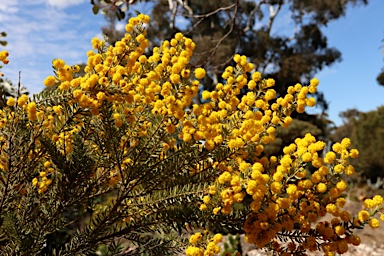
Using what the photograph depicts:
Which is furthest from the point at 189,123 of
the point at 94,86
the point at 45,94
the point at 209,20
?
the point at 209,20

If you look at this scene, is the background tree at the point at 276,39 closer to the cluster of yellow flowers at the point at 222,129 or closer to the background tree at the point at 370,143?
the background tree at the point at 370,143

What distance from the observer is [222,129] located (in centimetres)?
151

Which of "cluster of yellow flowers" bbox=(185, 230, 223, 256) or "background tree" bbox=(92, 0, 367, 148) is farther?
"background tree" bbox=(92, 0, 367, 148)

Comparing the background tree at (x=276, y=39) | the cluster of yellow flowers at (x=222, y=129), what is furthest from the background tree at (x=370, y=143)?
the cluster of yellow flowers at (x=222, y=129)

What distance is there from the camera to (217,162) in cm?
159

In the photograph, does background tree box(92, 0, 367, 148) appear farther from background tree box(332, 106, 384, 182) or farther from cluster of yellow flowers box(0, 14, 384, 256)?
cluster of yellow flowers box(0, 14, 384, 256)

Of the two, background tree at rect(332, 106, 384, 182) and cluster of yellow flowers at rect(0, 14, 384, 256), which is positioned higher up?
background tree at rect(332, 106, 384, 182)

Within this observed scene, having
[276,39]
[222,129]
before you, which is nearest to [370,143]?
[276,39]

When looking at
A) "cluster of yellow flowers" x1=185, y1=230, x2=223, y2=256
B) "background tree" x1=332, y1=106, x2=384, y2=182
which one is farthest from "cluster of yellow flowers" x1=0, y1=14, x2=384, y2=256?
"background tree" x1=332, y1=106, x2=384, y2=182

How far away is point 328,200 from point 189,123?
1.90 ft

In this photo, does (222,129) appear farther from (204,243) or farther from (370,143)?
(370,143)

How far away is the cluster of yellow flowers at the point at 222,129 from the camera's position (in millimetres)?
1365

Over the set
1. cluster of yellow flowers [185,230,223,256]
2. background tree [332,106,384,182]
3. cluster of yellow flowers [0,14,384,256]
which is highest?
background tree [332,106,384,182]

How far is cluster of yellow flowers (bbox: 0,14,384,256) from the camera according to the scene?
137 cm
